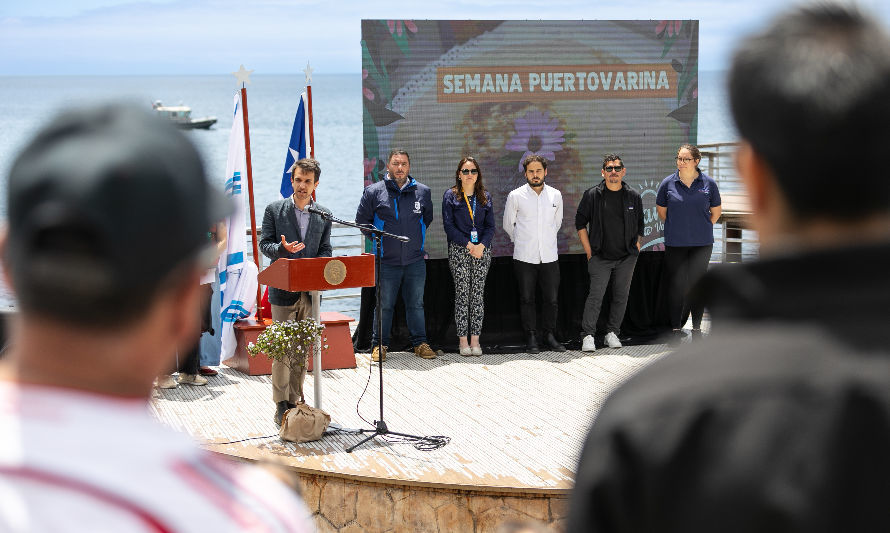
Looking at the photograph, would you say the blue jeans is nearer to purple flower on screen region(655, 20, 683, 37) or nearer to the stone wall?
the stone wall

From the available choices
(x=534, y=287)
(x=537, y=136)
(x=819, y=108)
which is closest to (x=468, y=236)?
(x=534, y=287)

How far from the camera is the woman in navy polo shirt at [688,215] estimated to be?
790 cm

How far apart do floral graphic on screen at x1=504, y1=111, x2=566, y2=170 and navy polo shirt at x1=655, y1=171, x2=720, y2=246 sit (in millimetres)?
1131

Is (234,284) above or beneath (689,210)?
beneath

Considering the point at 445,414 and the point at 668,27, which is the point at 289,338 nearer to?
the point at 445,414

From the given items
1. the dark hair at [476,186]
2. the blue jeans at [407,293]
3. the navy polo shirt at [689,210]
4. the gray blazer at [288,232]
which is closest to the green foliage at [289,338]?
the gray blazer at [288,232]

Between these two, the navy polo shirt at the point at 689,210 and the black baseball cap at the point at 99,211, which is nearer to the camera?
the black baseball cap at the point at 99,211

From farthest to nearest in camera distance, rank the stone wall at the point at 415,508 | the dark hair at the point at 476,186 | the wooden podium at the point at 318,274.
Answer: the dark hair at the point at 476,186, the wooden podium at the point at 318,274, the stone wall at the point at 415,508

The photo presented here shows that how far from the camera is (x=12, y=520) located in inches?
28.8

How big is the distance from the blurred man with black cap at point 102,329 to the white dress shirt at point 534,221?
7272 mm

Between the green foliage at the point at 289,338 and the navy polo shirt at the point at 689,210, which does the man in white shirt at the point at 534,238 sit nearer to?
the navy polo shirt at the point at 689,210

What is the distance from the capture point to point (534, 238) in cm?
812

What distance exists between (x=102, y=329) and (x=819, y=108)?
0.66 m

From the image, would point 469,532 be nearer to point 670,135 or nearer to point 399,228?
point 399,228
